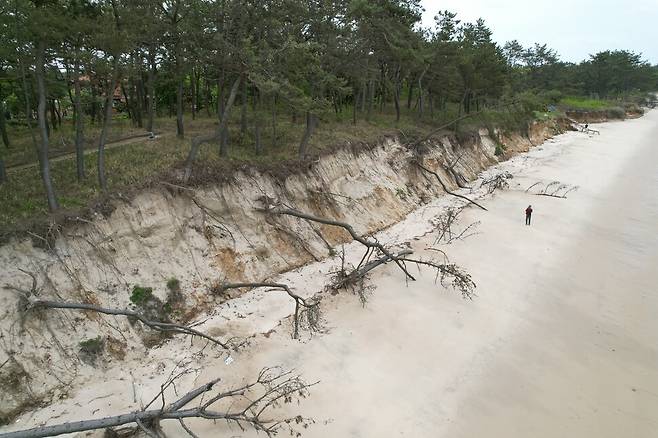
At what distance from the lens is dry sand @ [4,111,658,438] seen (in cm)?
984

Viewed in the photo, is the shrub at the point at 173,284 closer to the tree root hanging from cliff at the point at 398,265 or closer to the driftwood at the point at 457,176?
the tree root hanging from cliff at the point at 398,265

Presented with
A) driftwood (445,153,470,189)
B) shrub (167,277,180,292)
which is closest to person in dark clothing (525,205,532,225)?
driftwood (445,153,470,189)

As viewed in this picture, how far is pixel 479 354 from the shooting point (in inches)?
473

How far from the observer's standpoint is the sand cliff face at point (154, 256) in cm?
1038

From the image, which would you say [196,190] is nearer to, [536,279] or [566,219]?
[536,279]

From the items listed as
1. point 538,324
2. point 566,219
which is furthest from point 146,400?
point 566,219

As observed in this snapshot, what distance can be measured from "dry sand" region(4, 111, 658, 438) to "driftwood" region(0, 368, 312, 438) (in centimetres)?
45

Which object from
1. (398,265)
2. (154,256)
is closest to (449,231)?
(398,265)

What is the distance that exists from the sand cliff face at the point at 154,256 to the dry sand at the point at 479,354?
3.04ft

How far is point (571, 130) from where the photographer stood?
61844 millimetres

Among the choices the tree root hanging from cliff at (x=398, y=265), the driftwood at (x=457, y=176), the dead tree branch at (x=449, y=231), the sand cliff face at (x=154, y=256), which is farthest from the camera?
the driftwood at (x=457, y=176)

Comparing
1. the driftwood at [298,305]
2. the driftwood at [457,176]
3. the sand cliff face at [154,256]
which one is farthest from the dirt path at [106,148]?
the driftwood at [457,176]

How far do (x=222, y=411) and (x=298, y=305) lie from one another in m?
3.74

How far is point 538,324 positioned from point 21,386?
47.7ft
